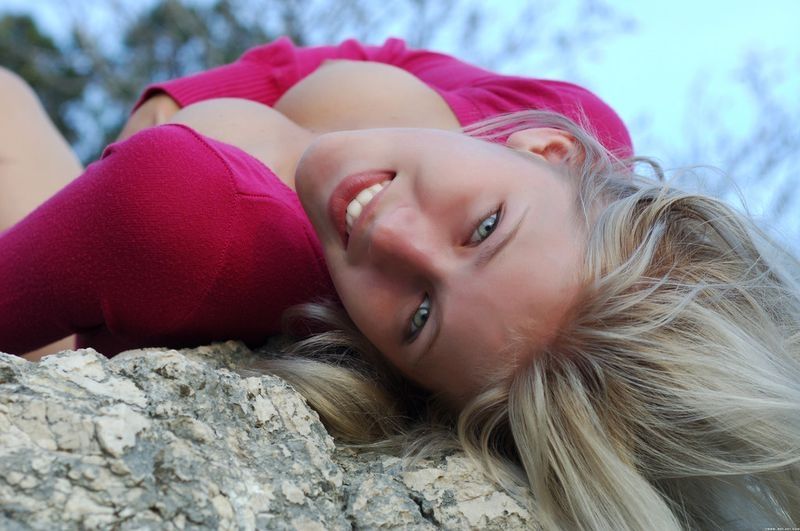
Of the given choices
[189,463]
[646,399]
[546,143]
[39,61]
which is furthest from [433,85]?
[39,61]

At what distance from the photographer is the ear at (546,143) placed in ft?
5.80

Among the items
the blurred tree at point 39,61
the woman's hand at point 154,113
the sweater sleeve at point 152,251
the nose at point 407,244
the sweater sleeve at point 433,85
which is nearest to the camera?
the nose at point 407,244

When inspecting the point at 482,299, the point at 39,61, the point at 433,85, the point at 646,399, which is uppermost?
the point at 433,85

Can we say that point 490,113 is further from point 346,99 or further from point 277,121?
point 277,121

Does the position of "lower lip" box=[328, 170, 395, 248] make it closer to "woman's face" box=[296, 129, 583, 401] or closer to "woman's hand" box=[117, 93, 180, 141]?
"woman's face" box=[296, 129, 583, 401]

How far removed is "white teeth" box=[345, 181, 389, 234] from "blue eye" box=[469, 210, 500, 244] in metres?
0.22

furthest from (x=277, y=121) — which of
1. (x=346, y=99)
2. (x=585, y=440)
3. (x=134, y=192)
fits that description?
(x=585, y=440)

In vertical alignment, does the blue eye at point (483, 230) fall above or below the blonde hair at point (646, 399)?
above

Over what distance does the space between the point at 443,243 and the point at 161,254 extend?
524 millimetres

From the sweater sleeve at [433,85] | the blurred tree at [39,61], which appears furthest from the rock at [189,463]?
the blurred tree at [39,61]

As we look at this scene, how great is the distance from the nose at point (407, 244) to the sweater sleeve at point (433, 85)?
82 centimetres

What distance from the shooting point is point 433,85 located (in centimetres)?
255

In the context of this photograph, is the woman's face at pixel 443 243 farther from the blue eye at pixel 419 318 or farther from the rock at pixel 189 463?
the rock at pixel 189 463

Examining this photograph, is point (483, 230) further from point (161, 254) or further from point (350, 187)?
point (161, 254)
